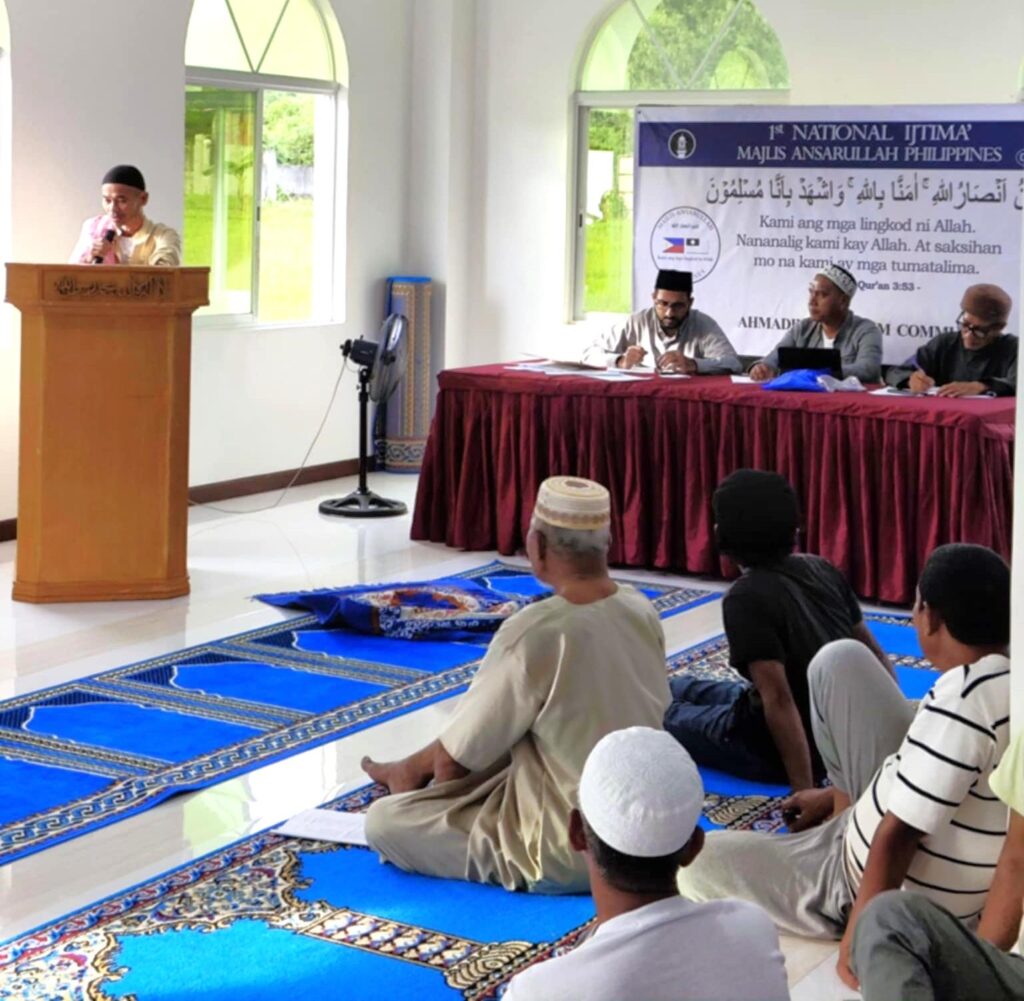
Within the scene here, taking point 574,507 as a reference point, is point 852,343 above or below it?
above

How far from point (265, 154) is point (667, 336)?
263cm

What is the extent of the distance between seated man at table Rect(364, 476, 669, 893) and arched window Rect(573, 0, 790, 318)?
6.34 metres

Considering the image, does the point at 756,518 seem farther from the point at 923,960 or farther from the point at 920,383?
the point at 920,383

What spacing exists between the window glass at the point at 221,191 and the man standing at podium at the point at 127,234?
182 centimetres

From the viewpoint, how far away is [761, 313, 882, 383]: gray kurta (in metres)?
7.82

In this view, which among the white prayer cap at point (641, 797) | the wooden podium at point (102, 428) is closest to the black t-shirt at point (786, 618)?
the white prayer cap at point (641, 797)

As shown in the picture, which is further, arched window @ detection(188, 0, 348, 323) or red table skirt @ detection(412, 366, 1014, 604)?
arched window @ detection(188, 0, 348, 323)

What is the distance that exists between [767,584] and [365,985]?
4.82 feet

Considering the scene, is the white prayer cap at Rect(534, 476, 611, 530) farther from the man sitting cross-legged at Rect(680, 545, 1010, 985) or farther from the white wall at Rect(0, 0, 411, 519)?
the white wall at Rect(0, 0, 411, 519)

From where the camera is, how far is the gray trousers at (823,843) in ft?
11.6

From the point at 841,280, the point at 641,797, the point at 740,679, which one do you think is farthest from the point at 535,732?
the point at 841,280

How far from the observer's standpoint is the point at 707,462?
290 inches

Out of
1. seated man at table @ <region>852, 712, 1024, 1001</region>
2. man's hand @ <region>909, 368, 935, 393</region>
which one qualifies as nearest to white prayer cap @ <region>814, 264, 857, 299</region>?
man's hand @ <region>909, 368, 935, 393</region>

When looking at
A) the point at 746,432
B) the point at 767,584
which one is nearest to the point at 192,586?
the point at 746,432
